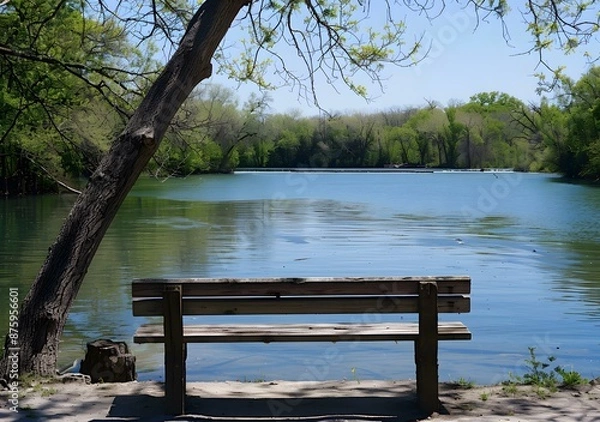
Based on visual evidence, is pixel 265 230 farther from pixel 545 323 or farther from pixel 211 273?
pixel 545 323

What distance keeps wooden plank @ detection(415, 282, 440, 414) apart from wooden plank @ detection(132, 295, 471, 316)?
0.26 ft

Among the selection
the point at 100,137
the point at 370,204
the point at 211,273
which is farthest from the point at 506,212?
the point at 211,273

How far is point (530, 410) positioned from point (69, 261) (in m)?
3.64

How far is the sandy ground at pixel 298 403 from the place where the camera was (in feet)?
18.2

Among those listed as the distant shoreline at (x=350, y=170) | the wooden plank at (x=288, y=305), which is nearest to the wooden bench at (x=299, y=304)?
the wooden plank at (x=288, y=305)

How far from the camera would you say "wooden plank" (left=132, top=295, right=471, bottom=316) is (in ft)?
18.1

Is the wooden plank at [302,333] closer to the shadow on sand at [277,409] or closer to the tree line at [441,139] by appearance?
the shadow on sand at [277,409]

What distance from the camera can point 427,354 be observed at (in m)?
5.63

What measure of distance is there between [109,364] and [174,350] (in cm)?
202

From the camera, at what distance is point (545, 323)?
12148mm

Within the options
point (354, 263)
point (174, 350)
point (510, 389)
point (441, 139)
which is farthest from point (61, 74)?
point (441, 139)

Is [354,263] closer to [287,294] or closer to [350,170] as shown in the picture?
[287,294]

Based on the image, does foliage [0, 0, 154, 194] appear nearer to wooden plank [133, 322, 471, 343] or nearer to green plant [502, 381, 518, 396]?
wooden plank [133, 322, 471, 343]

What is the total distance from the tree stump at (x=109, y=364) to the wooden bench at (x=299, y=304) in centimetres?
181
